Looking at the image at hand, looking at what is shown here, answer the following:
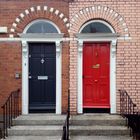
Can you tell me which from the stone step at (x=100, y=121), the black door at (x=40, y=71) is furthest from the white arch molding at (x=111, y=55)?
the black door at (x=40, y=71)

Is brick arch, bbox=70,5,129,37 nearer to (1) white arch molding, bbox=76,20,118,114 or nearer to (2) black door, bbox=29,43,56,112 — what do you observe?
(1) white arch molding, bbox=76,20,118,114

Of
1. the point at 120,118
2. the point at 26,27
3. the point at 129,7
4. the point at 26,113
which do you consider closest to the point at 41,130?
the point at 26,113

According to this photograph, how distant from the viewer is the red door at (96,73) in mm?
10938

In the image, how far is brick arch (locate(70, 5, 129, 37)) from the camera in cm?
1071

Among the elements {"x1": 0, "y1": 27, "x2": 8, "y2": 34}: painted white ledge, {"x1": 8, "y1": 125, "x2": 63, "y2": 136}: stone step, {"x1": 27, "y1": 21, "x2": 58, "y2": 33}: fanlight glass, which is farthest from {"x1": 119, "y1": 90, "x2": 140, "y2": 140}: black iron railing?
{"x1": 0, "y1": 27, "x2": 8, "y2": 34}: painted white ledge

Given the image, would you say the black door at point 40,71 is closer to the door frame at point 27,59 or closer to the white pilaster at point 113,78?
the door frame at point 27,59

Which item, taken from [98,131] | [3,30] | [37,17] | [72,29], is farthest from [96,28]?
[98,131]

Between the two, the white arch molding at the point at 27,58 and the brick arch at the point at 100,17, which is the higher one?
the brick arch at the point at 100,17

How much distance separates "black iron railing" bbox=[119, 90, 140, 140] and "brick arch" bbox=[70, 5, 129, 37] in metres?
1.93

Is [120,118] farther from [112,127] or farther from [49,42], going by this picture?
[49,42]

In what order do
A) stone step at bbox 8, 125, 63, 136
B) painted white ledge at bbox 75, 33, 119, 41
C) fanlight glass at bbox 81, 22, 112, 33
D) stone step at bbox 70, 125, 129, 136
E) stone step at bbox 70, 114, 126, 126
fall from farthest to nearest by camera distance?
fanlight glass at bbox 81, 22, 112, 33, painted white ledge at bbox 75, 33, 119, 41, stone step at bbox 70, 114, 126, 126, stone step at bbox 70, 125, 129, 136, stone step at bbox 8, 125, 63, 136

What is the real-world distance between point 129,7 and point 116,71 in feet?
6.60

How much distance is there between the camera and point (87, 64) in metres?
11.0

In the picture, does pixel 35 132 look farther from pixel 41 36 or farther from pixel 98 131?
pixel 41 36
